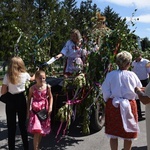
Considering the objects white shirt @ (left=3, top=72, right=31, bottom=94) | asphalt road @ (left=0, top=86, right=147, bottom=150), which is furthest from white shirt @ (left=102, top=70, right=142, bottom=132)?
white shirt @ (left=3, top=72, right=31, bottom=94)

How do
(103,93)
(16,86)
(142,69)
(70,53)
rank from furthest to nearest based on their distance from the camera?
(142,69) < (70,53) < (16,86) < (103,93)

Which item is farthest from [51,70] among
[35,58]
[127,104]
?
[127,104]

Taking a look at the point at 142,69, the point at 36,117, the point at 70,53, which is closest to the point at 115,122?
the point at 36,117

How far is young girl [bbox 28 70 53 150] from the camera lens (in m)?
4.85

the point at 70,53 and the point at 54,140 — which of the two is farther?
the point at 70,53

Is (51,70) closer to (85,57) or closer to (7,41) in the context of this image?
(85,57)

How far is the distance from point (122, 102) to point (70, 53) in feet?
8.22

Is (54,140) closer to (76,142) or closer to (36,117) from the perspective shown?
(76,142)

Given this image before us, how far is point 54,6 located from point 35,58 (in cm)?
1920

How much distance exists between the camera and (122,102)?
4.20 m

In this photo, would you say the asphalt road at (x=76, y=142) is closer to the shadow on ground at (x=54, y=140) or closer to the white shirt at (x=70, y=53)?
the shadow on ground at (x=54, y=140)

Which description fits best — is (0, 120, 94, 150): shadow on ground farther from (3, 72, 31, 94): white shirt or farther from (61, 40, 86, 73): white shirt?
(61, 40, 86, 73): white shirt

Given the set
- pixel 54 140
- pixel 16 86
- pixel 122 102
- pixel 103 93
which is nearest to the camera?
pixel 122 102

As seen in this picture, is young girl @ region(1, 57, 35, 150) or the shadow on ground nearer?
young girl @ region(1, 57, 35, 150)
